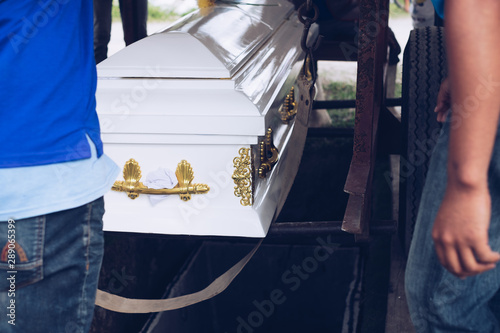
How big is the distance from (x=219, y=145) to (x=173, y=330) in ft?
4.11

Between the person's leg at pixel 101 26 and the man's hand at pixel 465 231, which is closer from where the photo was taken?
the man's hand at pixel 465 231

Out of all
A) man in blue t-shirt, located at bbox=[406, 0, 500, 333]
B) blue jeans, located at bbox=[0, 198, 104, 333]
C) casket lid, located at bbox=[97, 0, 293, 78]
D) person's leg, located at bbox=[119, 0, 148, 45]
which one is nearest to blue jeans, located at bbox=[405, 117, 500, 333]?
man in blue t-shirt, located at bbox=[406, 0, 500, 333]

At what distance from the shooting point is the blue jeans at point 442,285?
96 centimetres

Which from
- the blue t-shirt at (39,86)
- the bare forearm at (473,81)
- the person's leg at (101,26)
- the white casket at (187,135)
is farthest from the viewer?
the person's leg at (101,26)

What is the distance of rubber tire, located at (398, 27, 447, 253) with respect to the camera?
2.42m

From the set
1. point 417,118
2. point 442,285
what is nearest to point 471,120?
point 442,285

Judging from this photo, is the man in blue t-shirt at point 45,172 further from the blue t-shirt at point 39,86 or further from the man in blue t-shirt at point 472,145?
the man in blue t-shirt at point 472,145

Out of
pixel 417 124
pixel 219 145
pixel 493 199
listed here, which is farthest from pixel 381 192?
pixel 493 199

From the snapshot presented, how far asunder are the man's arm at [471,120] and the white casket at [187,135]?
103 centimetres

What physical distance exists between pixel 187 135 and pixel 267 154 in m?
0.35

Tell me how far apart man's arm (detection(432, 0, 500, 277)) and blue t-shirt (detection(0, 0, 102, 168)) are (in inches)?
22.9

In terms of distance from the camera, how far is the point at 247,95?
1854 millimetres

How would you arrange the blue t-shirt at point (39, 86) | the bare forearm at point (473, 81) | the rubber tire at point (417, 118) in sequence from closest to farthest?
the bare forearm at point (473, 81) → the blue t-shirt at point (39, 86) → the rubber tire at point (417, 118)

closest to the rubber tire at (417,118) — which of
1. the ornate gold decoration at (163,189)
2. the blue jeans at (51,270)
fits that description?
the ornate gold decoration at (163,189)
